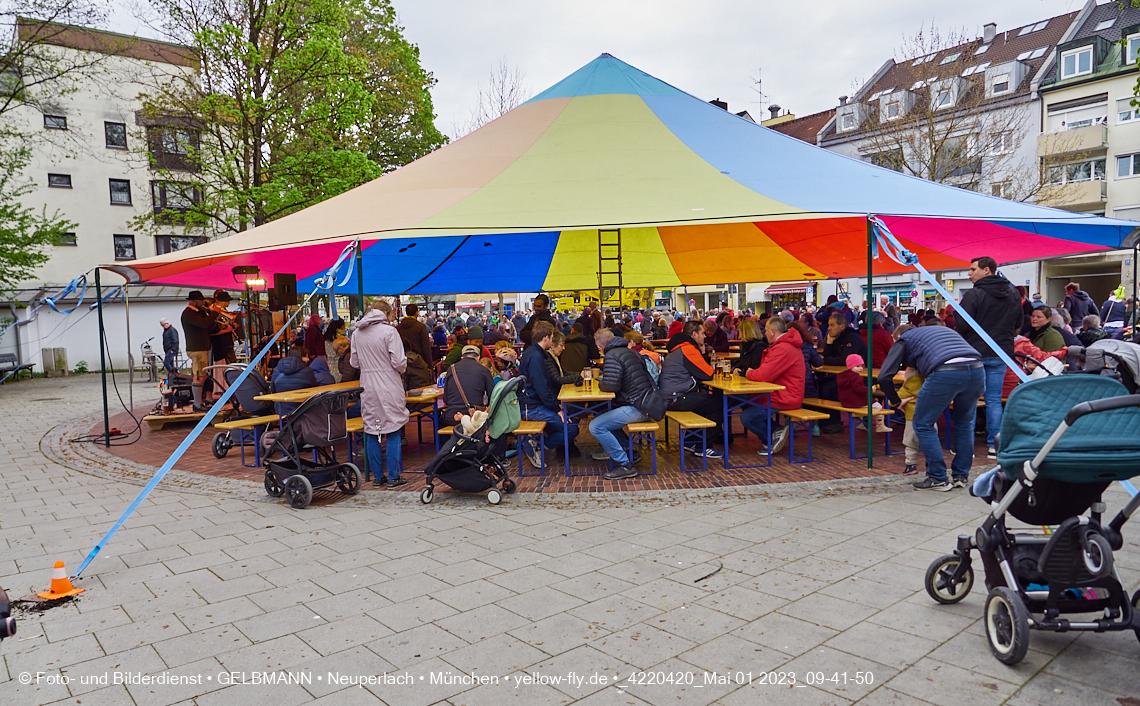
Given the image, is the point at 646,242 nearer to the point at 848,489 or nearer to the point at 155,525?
the point at 848,489

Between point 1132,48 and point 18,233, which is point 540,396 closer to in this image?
point 18,233

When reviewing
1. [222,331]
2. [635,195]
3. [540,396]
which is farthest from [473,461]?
[222,331]

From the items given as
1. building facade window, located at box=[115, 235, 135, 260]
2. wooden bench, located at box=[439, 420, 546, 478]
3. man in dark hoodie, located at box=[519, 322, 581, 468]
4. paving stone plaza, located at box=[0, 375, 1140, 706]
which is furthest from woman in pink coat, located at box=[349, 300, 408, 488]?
building facade window, located at box=[115, 235, 135, 260]

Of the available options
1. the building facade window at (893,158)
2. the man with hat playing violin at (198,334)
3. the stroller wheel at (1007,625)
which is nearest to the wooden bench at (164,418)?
the man with hat playing violin at (198,334)

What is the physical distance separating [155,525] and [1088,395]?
6.14 meters

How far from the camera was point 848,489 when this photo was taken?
566cm

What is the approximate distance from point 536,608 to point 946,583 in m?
2.08

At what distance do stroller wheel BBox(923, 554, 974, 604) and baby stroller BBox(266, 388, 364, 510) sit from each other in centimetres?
462

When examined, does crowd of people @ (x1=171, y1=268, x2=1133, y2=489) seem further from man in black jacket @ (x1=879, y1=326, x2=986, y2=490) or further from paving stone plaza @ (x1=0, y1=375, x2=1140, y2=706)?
paving stone plaza @ (x1=0, y1=375, x2=1140, y2=706)

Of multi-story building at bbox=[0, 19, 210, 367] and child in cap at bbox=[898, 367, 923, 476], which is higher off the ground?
multi-story building at bbox=[0, 19, 210, 367]

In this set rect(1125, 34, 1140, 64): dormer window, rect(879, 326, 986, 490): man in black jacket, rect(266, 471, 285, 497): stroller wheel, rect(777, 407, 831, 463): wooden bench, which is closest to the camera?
rect(879, 326, 986, 490): man in black jacket

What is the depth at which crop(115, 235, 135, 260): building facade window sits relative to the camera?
28.0 meters

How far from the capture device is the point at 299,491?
5.66m

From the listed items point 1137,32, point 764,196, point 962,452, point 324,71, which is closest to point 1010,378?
point 962,452
